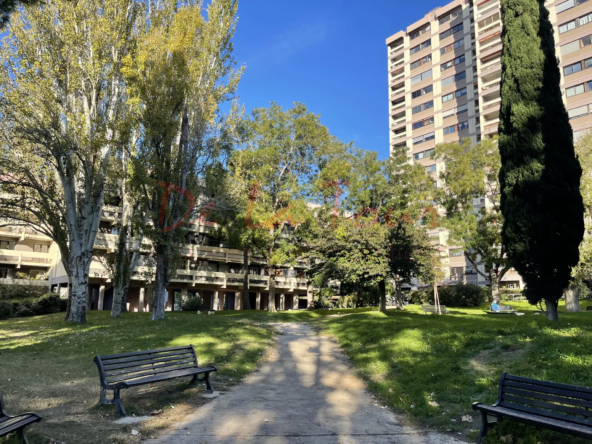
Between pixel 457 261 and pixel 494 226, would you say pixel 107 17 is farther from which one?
pixel 457 261

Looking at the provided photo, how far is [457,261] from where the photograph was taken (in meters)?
58.0

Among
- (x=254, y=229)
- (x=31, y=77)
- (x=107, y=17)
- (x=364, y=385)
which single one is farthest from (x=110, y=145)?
(x=364, y=385)

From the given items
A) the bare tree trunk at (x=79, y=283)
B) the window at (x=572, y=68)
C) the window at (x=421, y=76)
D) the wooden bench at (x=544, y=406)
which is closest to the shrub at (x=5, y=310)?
the bare tree trunk at (x=79, y=283)

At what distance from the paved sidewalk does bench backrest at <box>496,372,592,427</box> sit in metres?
1.02

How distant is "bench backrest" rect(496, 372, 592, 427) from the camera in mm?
4934

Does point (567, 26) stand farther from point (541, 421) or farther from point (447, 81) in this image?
point (541, 421)

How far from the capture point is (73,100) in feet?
67.9

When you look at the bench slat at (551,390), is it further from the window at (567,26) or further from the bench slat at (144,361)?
the window at (567,26)

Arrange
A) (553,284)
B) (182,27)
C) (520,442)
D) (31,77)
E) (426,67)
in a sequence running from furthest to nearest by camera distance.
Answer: (426,67) < (182,27) < (31,77) < (553,284) < (520,442)

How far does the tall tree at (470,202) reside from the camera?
110ft

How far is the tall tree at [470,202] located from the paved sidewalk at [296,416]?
27396 millimetres

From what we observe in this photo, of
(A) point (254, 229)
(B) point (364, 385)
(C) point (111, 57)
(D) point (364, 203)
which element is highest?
(C) point (111, 57)

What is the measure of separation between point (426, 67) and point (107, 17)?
56.7 meters

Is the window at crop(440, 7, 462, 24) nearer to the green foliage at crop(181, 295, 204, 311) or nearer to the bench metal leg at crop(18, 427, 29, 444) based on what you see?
the green foliage at crop(181, 295, 204, 311)
